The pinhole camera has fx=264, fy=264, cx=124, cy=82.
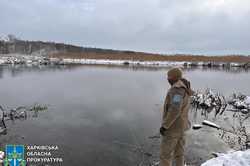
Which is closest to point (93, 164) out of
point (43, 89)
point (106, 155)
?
point (106, 155)

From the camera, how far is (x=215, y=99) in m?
15.6

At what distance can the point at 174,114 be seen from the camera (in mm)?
4203

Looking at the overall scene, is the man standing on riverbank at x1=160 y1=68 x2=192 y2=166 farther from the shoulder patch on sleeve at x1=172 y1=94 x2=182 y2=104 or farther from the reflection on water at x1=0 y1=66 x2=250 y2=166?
the reflection on water at x1=0 y1=66 x2=250 y2=166

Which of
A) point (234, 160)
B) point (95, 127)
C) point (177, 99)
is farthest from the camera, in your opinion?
point (95, 127)

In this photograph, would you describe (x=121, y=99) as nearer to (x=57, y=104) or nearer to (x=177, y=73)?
(x=57, y=104)

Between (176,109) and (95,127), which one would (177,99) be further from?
(95,127)

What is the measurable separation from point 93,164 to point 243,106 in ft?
36.3

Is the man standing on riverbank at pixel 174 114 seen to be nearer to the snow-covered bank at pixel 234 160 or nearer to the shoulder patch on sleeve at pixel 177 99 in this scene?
the shoulder patch on sleeve at pixel 177 99

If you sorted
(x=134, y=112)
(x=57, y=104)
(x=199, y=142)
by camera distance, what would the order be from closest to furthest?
1. (x=199, y=142)
2. (x=134, y=112)
3. (x=57, y=104)

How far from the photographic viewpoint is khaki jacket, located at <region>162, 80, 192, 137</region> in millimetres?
4180

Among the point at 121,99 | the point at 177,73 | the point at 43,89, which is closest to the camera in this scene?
the point at 177,73

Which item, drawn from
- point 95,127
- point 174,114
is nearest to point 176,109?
point 174,114

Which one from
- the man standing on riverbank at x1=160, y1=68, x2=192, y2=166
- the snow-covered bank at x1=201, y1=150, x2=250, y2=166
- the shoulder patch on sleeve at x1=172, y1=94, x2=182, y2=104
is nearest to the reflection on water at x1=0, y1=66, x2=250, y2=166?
the snow-covered bank at x1=201, y1=150, x2=250, y2=166

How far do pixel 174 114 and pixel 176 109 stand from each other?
9cm
